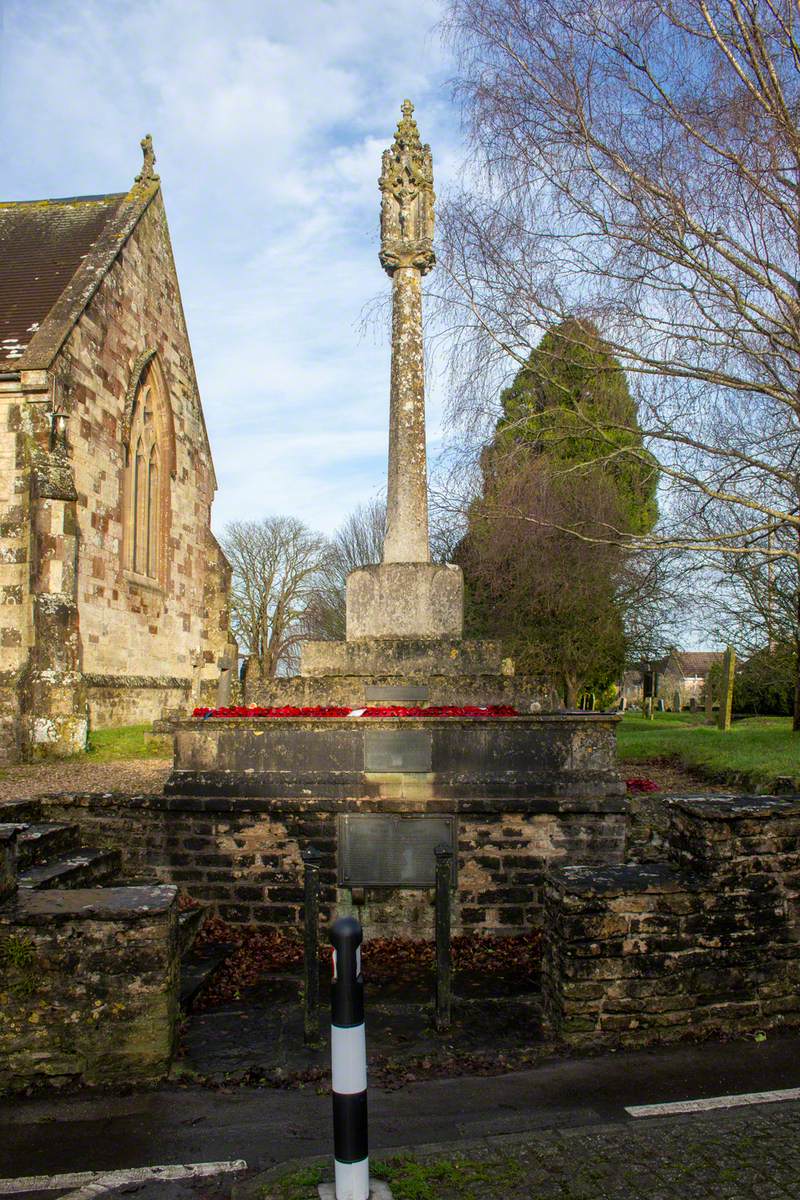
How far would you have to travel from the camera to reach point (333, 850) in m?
7.70

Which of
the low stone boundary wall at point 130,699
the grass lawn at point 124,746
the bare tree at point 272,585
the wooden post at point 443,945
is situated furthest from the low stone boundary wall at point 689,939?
the bare tree at point 272,585

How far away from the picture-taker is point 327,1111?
414cm

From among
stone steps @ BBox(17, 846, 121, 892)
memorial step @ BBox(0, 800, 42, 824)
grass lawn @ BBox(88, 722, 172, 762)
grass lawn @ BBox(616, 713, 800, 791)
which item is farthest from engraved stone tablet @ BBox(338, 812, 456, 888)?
grass lawn @ BBox(88, 722, 172, 762)

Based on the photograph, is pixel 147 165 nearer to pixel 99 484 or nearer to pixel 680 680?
pixel 99 484

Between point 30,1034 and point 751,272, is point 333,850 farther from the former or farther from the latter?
point 751,272

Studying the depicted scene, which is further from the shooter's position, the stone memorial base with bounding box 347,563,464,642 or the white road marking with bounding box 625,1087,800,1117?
the stone memorial base with bounding box 347,563,464,642

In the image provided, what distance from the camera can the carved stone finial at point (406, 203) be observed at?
1084 centimetres

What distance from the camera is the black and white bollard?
3049 mm

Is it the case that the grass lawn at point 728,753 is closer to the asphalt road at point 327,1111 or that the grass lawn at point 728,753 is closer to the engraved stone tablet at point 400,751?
the engraved stone tablet at point 400,751

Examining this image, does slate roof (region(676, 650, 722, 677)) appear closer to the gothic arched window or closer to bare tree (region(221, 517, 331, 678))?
bare tree (region(221, 517, 331, 678))

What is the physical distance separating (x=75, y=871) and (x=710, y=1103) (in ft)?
14.7

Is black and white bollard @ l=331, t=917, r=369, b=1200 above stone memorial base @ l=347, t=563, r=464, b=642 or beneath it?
beneath

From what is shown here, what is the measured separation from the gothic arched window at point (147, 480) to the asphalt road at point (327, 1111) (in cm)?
1528

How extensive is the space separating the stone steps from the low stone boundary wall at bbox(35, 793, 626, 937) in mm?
604
